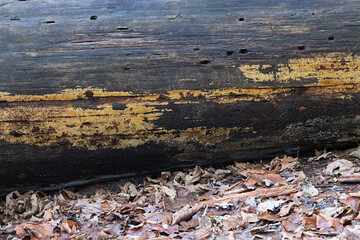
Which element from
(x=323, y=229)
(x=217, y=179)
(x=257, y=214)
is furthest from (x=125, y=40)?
(x=323, y=229)

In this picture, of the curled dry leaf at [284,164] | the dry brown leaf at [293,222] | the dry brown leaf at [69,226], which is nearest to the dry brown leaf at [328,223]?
the dry brown leaf at [293,222]

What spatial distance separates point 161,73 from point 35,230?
1.97 meters

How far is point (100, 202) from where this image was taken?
409 centimetres

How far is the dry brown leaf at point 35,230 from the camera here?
11.6ft

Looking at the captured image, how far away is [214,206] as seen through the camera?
3.59 m

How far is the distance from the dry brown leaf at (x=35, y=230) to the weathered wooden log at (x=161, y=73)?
0.67m

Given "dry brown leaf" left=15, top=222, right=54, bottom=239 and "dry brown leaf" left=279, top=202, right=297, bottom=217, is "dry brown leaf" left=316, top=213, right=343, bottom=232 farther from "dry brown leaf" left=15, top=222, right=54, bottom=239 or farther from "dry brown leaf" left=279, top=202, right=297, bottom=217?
"dry brown leaf" left=15, top=222, right=54, bottom=239

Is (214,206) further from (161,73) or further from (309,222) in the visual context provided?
(161,73)

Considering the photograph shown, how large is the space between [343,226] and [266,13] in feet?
7.55

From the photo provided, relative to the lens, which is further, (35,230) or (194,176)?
(194,176)

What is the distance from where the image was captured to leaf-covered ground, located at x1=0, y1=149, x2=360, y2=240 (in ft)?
9.71

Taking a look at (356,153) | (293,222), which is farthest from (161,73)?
(356,153)

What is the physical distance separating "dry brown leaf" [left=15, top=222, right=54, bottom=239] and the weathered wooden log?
67 cm

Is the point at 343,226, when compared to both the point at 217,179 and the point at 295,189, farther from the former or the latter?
the point at 217,179
